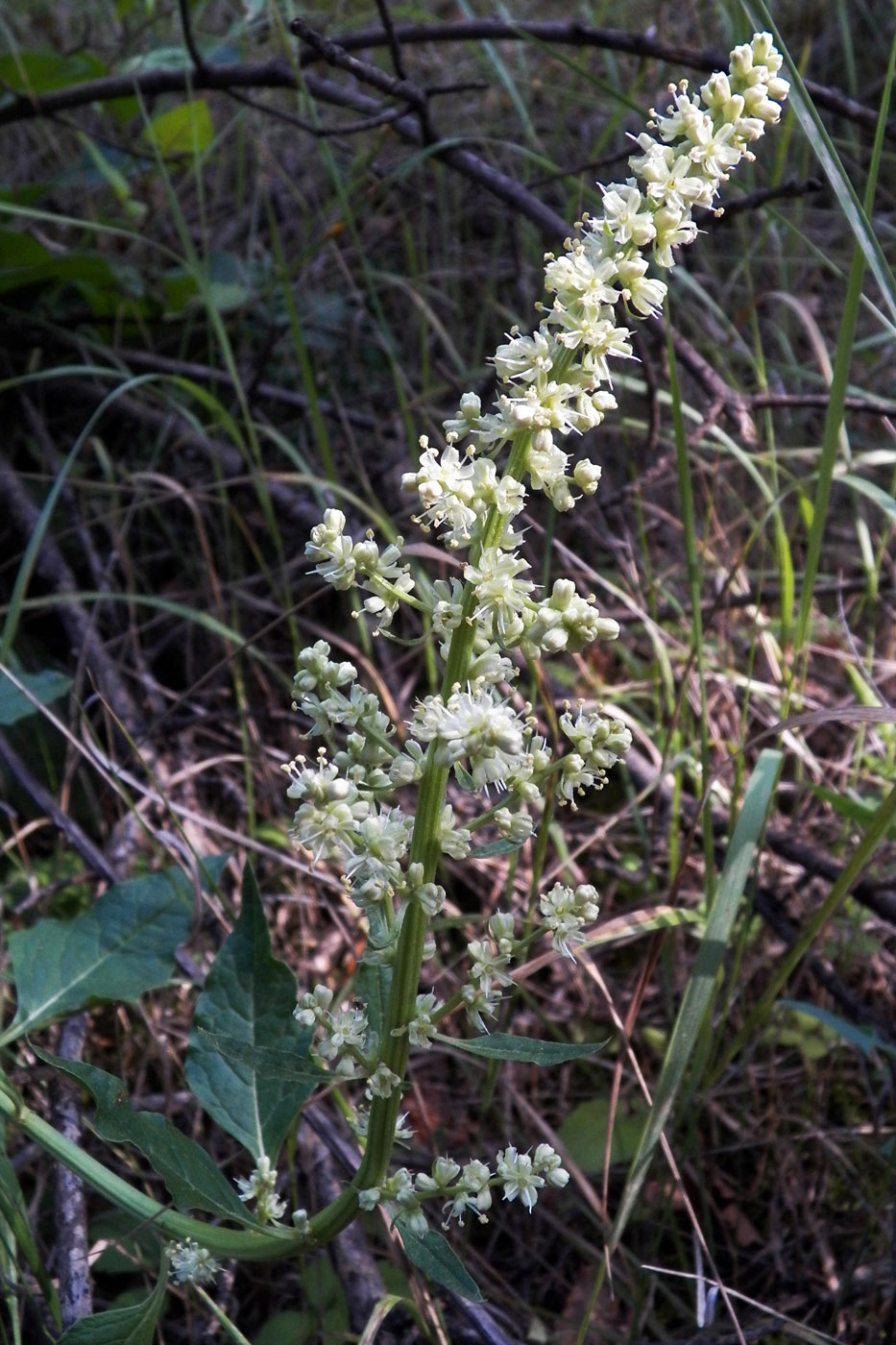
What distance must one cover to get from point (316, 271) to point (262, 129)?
0.50 m

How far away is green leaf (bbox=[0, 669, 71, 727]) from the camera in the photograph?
206cm

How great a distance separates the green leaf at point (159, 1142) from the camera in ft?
4.30

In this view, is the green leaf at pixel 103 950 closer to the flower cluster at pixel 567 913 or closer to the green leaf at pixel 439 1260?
the green leaf at pixel 439 1260

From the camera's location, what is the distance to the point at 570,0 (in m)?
4.73

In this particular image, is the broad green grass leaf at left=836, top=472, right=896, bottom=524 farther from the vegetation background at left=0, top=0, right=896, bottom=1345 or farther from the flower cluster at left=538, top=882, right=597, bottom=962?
the flower cluster at left=538, top=882, right=597, bottom=962

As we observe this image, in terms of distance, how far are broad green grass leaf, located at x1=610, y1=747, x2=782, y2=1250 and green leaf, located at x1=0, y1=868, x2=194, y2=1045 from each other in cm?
78

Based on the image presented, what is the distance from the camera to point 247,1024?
1.64 m

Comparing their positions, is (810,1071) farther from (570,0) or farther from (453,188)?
(570,0)

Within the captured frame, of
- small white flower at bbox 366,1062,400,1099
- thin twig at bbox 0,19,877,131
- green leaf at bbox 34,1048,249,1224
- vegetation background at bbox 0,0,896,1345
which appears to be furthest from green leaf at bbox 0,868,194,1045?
thin twig at bbox 0,19,877,131

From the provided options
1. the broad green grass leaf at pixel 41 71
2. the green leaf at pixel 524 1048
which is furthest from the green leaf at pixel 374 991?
the broad green grass leaf at pixel 41 71

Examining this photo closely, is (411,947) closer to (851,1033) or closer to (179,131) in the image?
(851,1033)

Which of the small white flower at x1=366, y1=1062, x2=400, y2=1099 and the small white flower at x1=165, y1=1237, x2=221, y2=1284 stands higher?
the small white flower at x1=366, y1=1062, x2=400, y2=1099

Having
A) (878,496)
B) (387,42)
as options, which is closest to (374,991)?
(878,496)

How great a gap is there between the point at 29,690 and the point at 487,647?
1260mm
